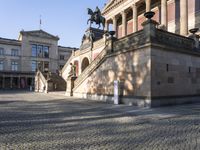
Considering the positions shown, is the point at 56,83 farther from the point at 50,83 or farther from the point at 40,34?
the point at 40,34

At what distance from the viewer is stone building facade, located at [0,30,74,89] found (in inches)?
2287

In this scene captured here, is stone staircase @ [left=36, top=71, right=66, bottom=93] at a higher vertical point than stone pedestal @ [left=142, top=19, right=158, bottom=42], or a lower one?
lower

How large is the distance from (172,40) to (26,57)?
54.9 m

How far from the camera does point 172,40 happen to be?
48.3 feet

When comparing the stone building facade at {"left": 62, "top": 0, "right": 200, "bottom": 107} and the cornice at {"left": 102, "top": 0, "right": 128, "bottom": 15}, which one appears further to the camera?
the cornice at {"left": 102, "top": 0, "right": 128, "bottom": 15}

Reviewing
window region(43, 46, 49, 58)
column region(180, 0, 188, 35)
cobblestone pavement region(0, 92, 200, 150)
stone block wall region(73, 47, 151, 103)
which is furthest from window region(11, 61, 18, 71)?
cobblestone pavement region(0, 92, 200, 150)

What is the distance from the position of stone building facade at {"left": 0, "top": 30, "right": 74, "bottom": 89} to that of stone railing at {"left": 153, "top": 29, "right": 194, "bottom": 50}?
4434 centimetres

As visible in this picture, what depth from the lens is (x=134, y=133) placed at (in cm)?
673

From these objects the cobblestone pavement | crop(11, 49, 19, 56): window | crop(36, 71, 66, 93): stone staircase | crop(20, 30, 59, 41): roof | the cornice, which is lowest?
the cobblestone pavement

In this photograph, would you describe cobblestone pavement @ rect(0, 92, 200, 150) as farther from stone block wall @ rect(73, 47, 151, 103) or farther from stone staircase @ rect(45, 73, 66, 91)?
stone staircase @ rect(45, 73, 66, 91)

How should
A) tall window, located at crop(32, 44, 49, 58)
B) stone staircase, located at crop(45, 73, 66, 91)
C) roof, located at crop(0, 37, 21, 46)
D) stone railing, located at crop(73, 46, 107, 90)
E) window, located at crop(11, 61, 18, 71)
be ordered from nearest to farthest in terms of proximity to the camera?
stone railing, located at crop(73, 46, 107, 90)
stone staircase, located at crop(45, 73, 66, 91)
roof, located at crop(0, 37, 21, 46)
window, located at crop(11, 61, 18, 71)
tall window, located at crop(32, 44, 49, 58)

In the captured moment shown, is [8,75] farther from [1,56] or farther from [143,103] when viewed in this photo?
[143,103]

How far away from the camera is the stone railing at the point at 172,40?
1376 cm

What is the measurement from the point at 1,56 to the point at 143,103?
54853 mm
